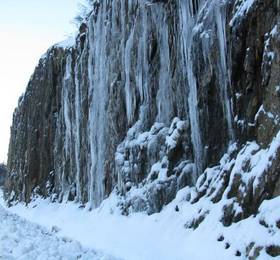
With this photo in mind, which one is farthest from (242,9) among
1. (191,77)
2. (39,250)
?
(39,250)

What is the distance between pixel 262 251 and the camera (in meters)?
6.88

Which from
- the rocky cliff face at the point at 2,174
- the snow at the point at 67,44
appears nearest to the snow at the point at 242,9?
the snow at the point at 67,44

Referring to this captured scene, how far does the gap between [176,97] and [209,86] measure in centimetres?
166

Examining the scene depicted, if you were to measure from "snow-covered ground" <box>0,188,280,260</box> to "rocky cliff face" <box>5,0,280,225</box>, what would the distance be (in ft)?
1.08

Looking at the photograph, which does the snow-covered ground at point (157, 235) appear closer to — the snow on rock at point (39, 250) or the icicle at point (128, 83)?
the snow on rock at point (39, 250)

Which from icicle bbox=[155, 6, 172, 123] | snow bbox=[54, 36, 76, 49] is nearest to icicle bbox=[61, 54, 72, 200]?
snow bbox=[54, 36, 76, 49]

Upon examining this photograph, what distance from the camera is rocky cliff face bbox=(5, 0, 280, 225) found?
28.1 ft

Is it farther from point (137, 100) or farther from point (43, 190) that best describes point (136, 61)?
point (43, 190)

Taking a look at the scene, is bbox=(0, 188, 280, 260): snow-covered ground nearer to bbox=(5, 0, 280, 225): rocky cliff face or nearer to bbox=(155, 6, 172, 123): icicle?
bbox=(5, 0, 280, 225): rocky cliff face

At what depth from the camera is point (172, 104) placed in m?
12.6

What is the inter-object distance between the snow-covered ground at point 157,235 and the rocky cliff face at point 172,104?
0.33m

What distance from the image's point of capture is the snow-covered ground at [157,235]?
7488mm

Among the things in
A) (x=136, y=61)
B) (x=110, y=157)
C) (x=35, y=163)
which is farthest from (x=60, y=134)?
(x=136, y=61)

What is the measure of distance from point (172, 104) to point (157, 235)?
3.35 metres
